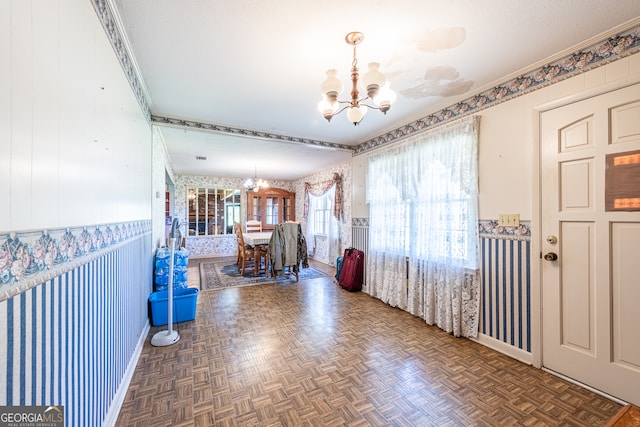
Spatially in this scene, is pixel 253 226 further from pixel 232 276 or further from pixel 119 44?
pixel 119 44

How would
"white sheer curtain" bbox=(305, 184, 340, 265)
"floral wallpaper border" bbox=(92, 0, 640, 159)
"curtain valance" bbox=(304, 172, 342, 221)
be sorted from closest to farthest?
1. "floral wallpaper border" bbox=(92, 0, 640, 159)
2. "curtain valance" bbox=(304, 172, 342, 221)
3. "white sheer curtain" bbox=(305, 184, 340, 265)

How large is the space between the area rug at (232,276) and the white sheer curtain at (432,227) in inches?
74.6

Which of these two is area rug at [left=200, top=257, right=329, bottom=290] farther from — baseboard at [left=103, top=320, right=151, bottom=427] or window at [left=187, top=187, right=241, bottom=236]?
baseboard at [left=103, top=320, right=151, bottom=427]

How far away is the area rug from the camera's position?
4.45 m

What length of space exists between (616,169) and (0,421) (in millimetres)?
3196

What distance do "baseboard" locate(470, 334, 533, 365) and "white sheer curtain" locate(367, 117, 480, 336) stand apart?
0.31 ft

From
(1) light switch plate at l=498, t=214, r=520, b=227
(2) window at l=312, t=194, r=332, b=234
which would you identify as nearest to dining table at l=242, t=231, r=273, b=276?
(2) window at l=312, t=194, r=332, b=234

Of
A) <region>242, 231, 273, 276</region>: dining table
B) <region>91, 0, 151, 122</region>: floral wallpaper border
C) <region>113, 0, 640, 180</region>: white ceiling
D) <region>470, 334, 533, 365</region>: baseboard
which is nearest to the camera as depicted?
<region>91, 0, 151, 122</region>: floral wallpaper border

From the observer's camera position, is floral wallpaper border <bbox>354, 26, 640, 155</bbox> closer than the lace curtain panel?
Yes

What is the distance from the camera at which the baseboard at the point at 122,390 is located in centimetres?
145

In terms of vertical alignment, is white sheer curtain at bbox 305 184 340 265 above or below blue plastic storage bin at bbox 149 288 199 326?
above

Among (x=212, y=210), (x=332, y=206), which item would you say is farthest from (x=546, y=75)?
(x=212, y=210)

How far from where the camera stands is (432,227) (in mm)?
2852
